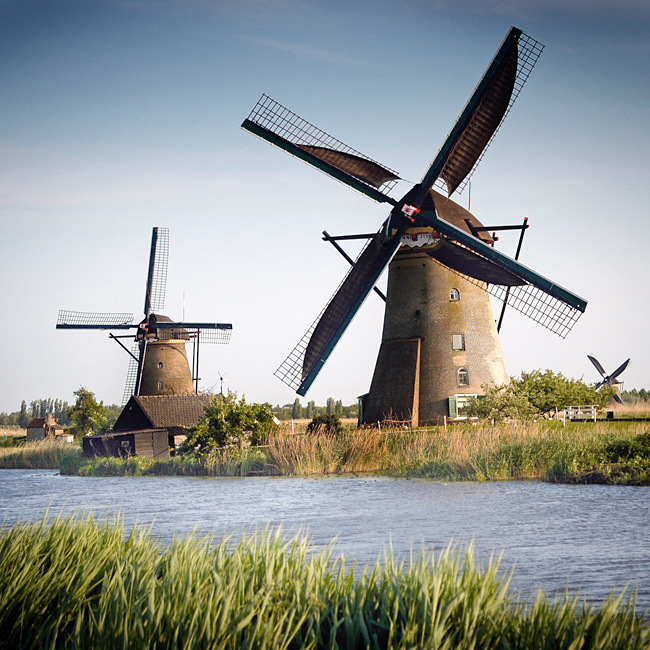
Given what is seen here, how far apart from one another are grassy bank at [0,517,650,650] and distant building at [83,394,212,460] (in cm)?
3081

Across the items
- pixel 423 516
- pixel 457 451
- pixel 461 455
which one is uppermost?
pixel 457 451

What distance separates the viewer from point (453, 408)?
2761 centimetres

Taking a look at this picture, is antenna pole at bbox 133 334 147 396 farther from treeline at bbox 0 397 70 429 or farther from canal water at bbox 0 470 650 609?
treeline at bbox 0 397 70 429

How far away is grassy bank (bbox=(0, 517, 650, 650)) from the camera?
18.4 ft

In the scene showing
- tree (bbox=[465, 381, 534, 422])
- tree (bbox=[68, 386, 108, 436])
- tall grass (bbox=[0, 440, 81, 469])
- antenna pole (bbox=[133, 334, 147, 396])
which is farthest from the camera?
tree (bbox=[68, 386, 108, 436])

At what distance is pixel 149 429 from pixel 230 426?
8815 mm

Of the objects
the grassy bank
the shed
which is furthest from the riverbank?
the grassy bank

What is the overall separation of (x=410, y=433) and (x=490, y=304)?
6010mm

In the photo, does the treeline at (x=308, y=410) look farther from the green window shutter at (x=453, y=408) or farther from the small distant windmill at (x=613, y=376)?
the green window shutter at (x=453, y=408)

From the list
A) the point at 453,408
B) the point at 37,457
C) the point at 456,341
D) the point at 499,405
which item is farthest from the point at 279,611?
the point at 37,457

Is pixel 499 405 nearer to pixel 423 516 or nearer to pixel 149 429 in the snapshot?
pixel 423 516

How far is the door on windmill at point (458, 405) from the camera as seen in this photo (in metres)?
27.5

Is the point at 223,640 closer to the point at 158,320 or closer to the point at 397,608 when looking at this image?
the point at 397,608

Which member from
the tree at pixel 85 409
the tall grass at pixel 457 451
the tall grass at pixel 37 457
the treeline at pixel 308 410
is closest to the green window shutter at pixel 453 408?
the tall grass at pixel 457 451
